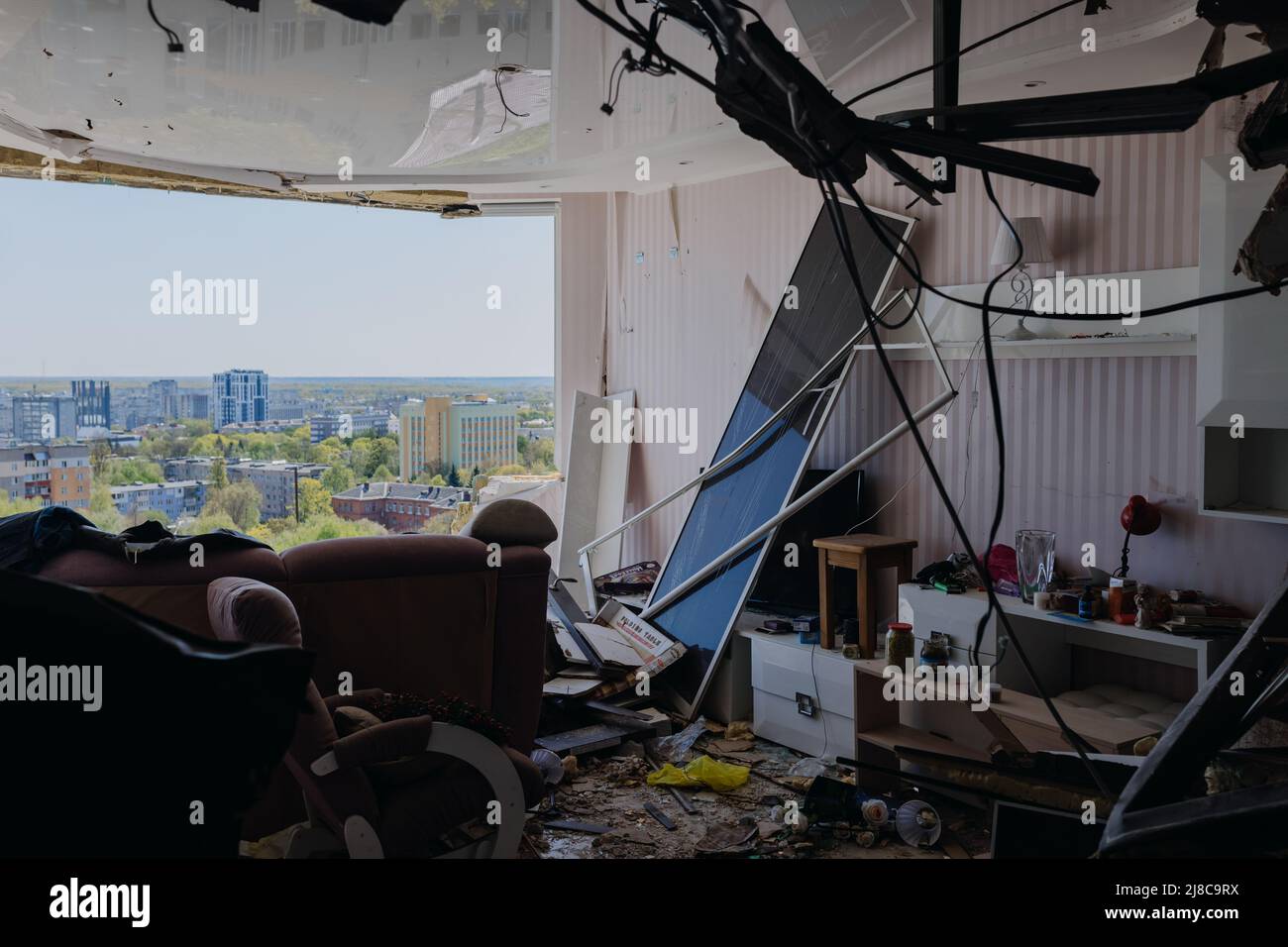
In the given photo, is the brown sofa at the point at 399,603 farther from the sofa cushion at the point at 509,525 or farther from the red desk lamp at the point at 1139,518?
the red desk lamp at the point at 1139,518

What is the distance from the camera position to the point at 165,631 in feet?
4.47

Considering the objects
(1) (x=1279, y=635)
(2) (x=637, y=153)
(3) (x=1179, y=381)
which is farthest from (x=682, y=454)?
(1) (x=1279, y=635)

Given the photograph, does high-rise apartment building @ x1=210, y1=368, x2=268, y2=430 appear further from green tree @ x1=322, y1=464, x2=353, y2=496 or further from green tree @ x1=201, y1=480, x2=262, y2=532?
green tree @ x1=322, y1=464, x2=353, y2=496

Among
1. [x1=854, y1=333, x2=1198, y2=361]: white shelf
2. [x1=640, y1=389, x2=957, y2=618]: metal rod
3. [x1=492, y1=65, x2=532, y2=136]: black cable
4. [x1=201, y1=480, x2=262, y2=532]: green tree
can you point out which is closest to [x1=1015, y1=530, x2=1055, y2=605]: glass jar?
[x1=640, y1=389, x2=957, y2=618]: metal rod

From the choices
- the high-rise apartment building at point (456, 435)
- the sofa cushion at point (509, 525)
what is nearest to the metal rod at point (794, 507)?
the sofa cushion at point (509, 525)

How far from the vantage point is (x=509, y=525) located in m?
3.81

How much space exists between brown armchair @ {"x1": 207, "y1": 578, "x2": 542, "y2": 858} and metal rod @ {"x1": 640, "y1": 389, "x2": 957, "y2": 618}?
1.84 metres

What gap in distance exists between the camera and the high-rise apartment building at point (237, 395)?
6.40 meters

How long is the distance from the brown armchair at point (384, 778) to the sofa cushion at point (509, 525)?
875 mm

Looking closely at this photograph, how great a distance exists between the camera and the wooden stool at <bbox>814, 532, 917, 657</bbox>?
421cm

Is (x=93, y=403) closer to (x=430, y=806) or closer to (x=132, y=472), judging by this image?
(x=132, y=472)
